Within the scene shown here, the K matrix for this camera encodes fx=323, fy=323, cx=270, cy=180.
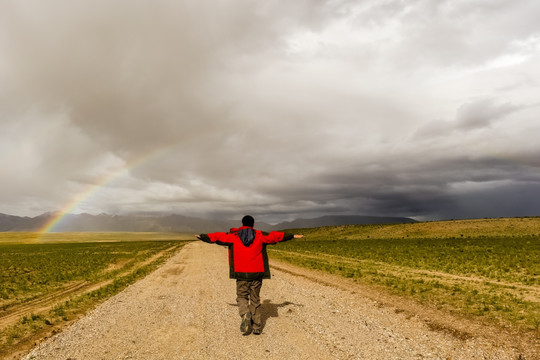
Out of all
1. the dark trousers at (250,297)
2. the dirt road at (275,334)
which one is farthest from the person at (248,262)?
the dirt road at (275,334)

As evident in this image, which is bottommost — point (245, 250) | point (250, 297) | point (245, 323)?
point (245, 323)

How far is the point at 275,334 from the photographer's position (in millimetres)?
9805

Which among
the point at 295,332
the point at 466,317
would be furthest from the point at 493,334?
the point at 295,332

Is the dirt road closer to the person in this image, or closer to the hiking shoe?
the hiking shoe

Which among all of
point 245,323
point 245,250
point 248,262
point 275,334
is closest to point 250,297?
point 245,323

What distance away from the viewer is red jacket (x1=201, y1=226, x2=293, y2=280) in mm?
9781

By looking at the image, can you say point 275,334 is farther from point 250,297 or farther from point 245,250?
point 245,250

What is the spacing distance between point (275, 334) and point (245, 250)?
2703mm

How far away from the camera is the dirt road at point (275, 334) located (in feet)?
27.9

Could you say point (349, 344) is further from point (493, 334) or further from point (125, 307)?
point (125, 307)

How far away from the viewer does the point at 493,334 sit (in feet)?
34.3

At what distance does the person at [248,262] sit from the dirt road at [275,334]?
0.70 metres

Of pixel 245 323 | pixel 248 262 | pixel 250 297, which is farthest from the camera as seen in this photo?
pixel 250 297

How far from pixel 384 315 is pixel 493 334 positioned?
354cm
